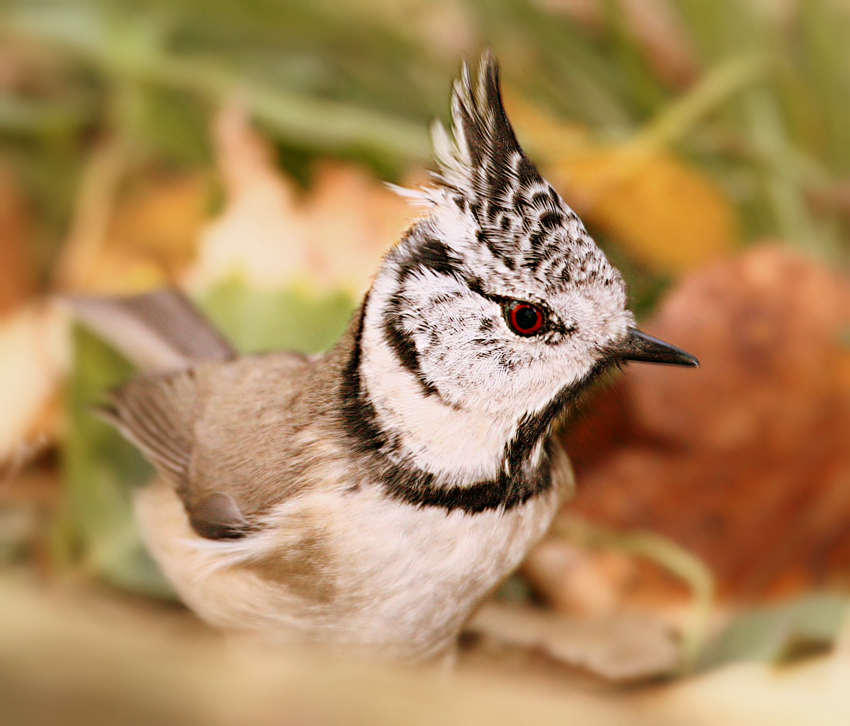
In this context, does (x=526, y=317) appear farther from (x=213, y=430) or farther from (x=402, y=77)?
(x=402, y=77)

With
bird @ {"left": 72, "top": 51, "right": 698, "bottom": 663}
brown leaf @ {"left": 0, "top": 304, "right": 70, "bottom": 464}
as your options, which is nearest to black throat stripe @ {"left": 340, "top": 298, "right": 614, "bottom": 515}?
bird @ {"left": 72, "top": 51, "right": 698, "bottom": 663}

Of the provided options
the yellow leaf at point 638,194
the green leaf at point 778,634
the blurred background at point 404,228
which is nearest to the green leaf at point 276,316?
the blurred background at point 404,228

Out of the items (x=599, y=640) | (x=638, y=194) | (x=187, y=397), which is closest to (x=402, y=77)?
(x=638, y=194)

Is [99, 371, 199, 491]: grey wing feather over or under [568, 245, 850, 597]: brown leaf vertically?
under

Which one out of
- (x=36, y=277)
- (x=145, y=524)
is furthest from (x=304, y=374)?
(x=36, y=277)

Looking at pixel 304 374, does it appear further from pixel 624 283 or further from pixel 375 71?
pixel 375 71

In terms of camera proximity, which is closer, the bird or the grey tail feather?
the bird

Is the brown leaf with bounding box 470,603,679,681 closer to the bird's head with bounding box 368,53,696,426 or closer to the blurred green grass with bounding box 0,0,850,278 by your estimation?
the bird's head with bounding box 368,53,696,426
